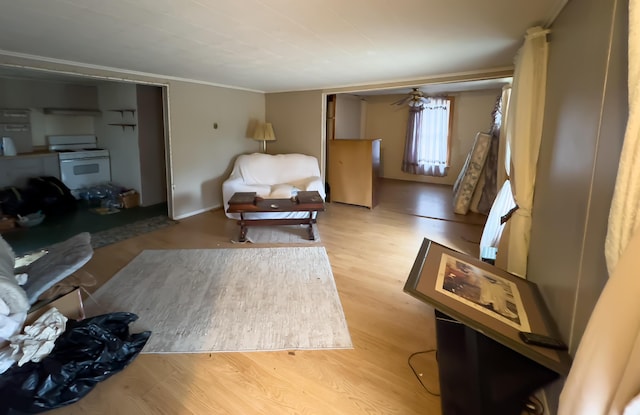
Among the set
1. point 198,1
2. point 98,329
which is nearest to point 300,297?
point 98,329

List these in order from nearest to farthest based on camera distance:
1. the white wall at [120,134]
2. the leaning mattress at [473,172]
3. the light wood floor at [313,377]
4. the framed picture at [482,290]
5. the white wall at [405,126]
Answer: the framed picture at [482,290]
the light wood floor at [313,377]
the leaning mattress at [473,172]
the white wall at [120,134]
the white wall at [405,126]

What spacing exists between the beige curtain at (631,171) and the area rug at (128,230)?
4350 millimetres

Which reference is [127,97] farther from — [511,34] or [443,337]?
[443,337]

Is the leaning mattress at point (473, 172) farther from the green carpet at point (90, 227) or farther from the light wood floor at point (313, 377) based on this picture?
the green carpet at point (90, 227)

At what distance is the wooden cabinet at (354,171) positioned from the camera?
546cm

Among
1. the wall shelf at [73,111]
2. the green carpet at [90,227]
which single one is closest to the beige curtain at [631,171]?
the green carpet at [90,227]

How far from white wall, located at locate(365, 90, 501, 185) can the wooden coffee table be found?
4.46 m

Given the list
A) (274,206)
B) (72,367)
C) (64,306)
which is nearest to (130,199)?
(274,206)

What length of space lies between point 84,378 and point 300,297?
146cm

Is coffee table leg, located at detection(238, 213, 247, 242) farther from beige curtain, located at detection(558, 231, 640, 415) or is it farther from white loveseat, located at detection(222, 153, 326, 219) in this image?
beige curtain, located at detection(558, 231, 640, 415)

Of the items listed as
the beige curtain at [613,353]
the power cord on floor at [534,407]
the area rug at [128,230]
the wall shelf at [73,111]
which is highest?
the wall shelf at [73,111]

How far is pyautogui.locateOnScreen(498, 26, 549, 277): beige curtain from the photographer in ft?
7.12

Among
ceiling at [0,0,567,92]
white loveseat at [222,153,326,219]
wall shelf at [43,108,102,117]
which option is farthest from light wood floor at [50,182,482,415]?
wall shelf at [43,108,102,117]

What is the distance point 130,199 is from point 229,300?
12.6 ft
